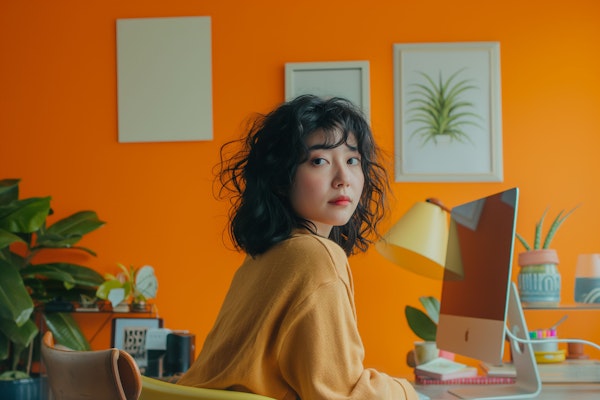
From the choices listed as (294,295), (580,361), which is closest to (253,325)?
(294,295)

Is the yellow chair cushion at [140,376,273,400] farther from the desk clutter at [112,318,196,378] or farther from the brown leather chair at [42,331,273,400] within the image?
the desk clutter at [112,318,196,378]

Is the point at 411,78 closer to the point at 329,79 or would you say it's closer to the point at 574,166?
the point at 329,79

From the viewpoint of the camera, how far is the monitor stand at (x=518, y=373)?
2.25 metres

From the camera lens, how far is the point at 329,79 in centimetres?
386

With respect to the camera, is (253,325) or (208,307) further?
(208,307)

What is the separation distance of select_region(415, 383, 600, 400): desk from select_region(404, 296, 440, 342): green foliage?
82cm

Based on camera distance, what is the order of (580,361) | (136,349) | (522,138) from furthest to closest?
(522,138)
(136,349)
(580,361)

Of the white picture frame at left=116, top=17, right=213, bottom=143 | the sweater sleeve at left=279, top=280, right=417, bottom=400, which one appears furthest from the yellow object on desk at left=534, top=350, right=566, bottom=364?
the white picture frame at left=116, top=17, right=213, bottom=143

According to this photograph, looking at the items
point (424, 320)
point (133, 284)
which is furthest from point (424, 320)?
point (133, 284)

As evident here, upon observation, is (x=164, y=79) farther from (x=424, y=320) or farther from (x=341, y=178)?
(x=341, y=178)

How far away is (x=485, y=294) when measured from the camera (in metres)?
2.21

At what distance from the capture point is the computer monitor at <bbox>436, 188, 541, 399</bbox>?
2.09 metres

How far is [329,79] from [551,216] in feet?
3.79

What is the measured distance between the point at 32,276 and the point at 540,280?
2.18 m
